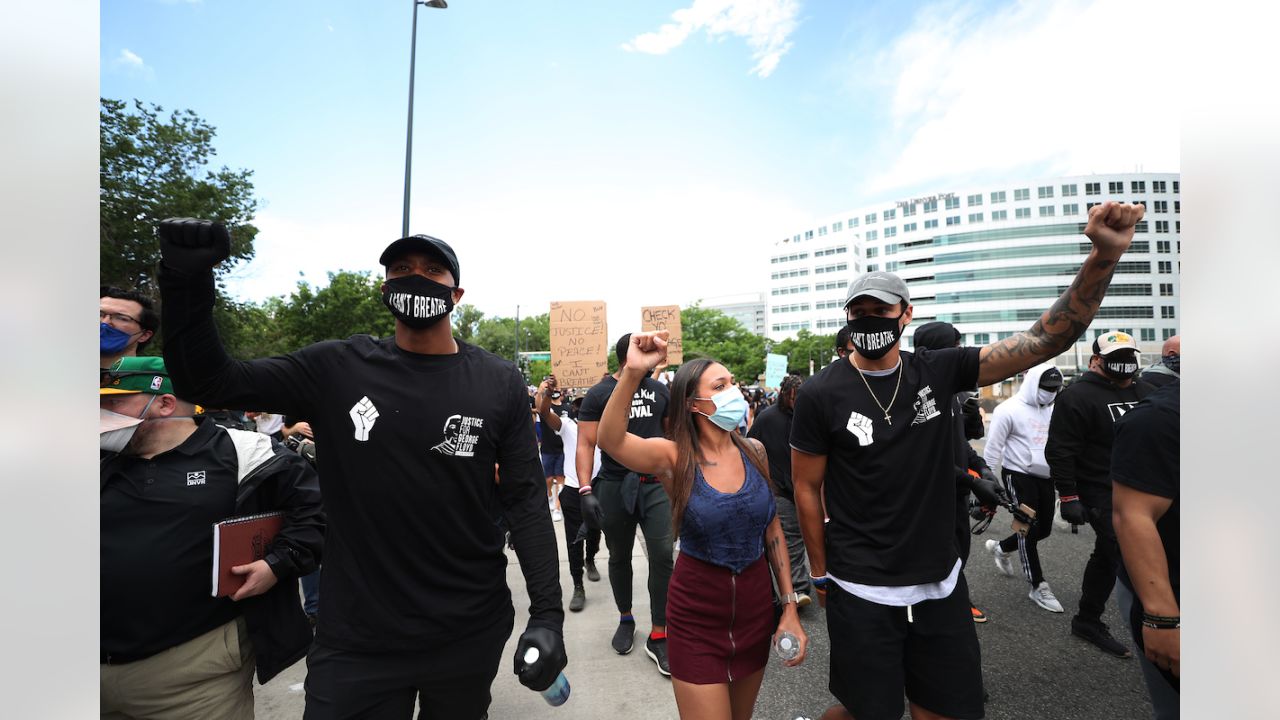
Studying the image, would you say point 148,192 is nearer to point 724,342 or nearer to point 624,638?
point 624,638

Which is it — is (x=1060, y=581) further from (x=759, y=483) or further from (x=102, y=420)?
(x=102, y=420)

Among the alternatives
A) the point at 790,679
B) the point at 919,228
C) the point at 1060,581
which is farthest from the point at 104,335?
the point at 919,228

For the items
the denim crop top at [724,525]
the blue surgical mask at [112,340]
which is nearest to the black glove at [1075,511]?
the denim crop top at [724,525]

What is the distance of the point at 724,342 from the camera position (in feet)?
196

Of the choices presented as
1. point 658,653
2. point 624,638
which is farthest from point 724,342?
point 658,653

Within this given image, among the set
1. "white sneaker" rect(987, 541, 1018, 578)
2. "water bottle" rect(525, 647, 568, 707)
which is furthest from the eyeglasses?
"white sneaker" rect(987, 541, 1018, 578)

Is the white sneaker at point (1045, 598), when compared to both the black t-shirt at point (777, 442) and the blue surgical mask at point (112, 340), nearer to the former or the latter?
the black t-shirt at point (777, 442)

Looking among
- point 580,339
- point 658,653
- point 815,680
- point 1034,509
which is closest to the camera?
point 815,680

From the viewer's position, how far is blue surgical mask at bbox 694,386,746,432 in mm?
2809

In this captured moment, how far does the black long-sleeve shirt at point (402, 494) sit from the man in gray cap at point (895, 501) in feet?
4.38

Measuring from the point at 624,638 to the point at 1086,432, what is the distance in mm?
3801

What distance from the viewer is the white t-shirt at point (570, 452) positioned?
19.1 feet

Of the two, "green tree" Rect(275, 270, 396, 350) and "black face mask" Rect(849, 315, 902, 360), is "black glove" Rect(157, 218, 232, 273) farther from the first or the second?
"green tree" Rect(275, 270, 396, 350)
